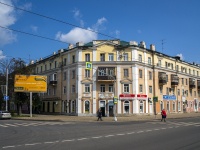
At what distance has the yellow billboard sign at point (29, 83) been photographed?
43.9m

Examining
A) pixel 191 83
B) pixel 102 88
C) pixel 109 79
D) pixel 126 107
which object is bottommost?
pixel 126 107

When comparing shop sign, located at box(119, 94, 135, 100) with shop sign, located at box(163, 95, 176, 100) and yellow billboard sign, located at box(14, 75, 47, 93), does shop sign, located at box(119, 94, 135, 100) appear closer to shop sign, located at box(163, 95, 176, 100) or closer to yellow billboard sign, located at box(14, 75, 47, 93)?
shop sign, located at box(163, 95, 176, 100)

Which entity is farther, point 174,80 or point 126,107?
point 174,80

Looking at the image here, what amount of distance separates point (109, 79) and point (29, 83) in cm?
1376

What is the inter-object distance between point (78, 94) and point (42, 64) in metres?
17.9

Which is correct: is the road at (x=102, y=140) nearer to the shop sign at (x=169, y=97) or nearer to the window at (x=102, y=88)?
the window at (x=102, y=88)

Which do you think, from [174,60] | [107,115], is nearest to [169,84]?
[174,60]

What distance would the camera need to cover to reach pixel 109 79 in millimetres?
47562

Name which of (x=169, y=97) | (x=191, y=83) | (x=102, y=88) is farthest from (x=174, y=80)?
(x=102, y=88)

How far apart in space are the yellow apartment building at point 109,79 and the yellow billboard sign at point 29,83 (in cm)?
666

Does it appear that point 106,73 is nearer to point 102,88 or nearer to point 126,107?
point 102,88

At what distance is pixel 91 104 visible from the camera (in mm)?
47938

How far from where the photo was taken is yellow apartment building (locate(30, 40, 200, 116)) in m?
48.0

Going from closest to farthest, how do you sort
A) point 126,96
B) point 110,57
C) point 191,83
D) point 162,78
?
1. point 126,96
2. point 110,57
3. point 162,78
4. point 191,83
